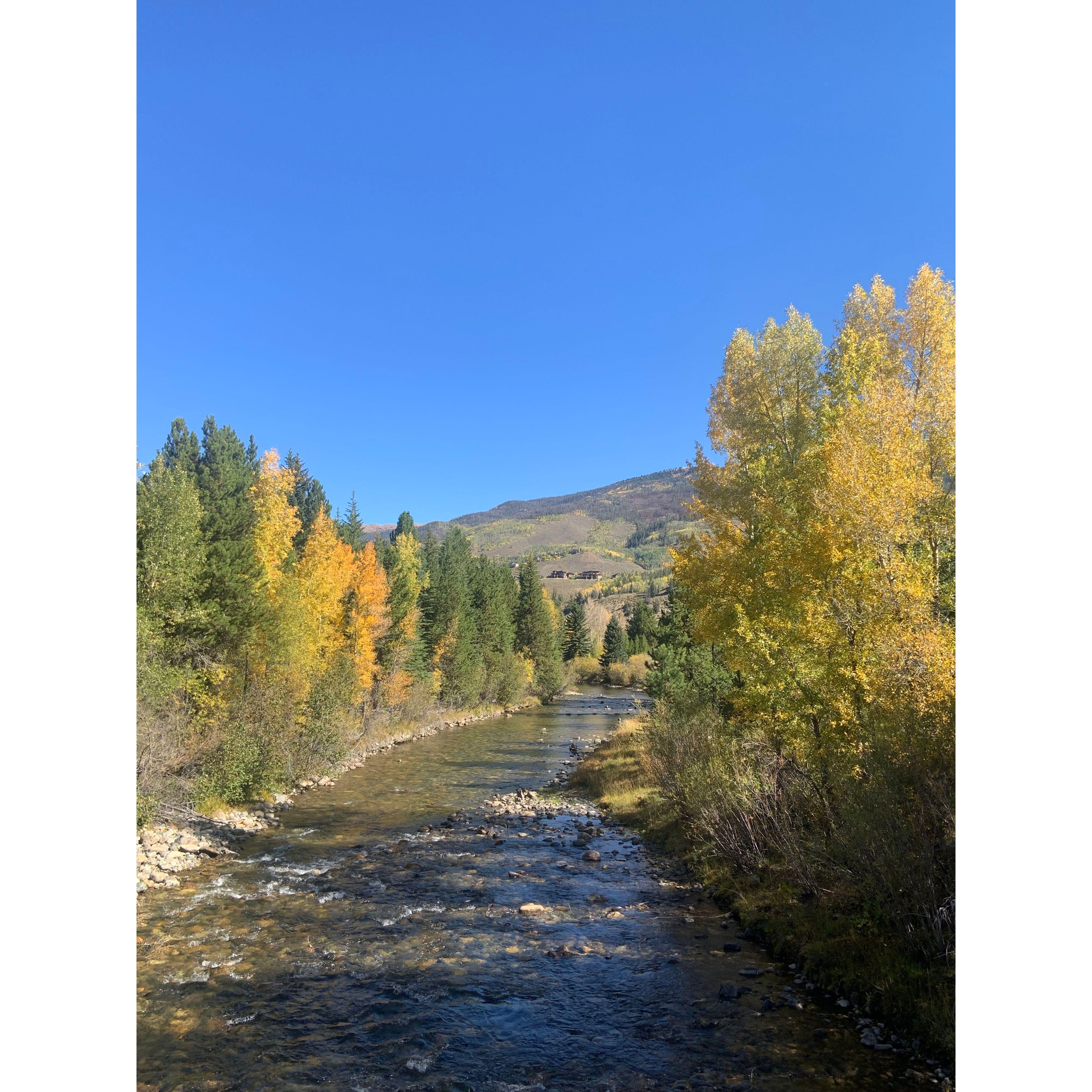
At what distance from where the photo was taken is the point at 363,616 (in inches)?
1467

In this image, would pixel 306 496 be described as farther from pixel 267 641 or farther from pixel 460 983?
pixel 460 983

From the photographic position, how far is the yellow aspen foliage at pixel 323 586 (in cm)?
3244

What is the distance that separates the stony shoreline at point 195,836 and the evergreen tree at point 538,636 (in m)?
43.2

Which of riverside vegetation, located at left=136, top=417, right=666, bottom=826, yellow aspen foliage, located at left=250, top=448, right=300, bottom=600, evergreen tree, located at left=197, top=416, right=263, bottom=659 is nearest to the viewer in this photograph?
riverside vegetation, located at left=136, top=417, right=666, bottom=826

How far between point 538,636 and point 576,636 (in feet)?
75.8

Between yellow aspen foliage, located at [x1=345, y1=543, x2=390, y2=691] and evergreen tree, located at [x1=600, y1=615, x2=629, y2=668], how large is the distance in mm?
49171

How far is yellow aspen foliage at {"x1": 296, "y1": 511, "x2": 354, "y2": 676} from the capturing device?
32.4 m

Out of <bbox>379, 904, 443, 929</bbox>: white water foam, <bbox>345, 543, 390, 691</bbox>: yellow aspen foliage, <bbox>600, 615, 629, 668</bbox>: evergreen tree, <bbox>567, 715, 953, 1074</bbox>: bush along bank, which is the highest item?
Result: <bbox>345, 543, 390, 691</bbox>: yellow aspen foliage

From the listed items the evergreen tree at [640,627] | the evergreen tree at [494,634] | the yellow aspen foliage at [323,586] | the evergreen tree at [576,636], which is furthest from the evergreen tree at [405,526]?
the evergreen tree at [576,636]

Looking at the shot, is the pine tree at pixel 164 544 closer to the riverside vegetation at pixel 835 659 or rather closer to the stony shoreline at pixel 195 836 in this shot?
the stony shoreline at pixel 195 836

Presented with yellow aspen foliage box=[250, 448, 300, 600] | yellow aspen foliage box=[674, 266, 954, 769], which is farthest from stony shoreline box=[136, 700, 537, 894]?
yellow aspen foliage box=[674, 266, 954, 769]

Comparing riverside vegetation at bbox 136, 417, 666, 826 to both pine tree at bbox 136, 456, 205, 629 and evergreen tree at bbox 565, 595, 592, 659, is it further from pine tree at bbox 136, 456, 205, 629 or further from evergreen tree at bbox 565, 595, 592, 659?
evergreen tree at bbox 565, 595, 592, 659
